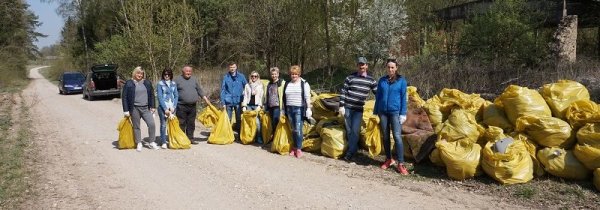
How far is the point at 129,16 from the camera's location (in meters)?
20.0

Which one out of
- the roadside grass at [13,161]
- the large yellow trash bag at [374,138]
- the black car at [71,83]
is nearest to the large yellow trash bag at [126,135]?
the roadside grass at [13,161]

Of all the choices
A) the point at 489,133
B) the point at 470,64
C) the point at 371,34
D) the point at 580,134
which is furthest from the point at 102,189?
the point at 371,34

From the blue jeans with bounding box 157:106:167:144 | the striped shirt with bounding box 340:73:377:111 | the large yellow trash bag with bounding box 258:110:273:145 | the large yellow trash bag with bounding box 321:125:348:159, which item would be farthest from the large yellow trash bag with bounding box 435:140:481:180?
the blue jeans with bounding box 157:106:167:144

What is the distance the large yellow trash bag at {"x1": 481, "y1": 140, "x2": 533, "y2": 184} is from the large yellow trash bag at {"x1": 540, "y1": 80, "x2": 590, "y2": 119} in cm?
95

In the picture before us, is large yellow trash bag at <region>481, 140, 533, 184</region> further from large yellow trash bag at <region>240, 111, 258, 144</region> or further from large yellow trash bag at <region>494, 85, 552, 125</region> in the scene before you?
large yellow trash bag at <region>240, 111, 258, 144</region>

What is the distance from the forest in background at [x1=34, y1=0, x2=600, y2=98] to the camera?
12.1m

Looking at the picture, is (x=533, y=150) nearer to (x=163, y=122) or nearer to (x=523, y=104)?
(x=523, y=104)

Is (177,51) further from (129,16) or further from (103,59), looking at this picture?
(103,59)

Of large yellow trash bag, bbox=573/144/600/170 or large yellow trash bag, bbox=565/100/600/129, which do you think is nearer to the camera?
large yellow trash bag, bbox=573/144/600/170

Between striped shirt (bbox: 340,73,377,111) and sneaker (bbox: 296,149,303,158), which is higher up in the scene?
striped shirt (bbox: 340,73,377,111)

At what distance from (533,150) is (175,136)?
17.3ft

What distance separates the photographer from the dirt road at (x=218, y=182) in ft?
16.3

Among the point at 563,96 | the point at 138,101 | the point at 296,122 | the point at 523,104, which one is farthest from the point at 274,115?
the point at 563,96

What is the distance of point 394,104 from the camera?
607 centimetres
